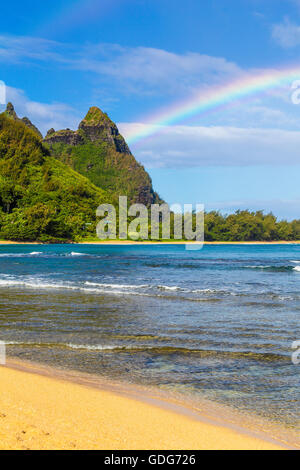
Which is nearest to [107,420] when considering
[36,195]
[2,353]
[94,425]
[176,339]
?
A: [94,425]

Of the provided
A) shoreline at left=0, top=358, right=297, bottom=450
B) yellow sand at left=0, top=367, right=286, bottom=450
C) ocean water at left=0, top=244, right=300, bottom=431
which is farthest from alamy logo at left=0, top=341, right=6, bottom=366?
yellow sand at left=0, top=367, right=286, bottom=450

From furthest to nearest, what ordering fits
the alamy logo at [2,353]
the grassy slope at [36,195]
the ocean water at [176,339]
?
1. the grassy slope at [36,195]
2. the alamy logo at [2,353]
3. the ocean water at [176,339]

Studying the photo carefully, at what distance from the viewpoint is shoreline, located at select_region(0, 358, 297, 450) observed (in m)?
4.80

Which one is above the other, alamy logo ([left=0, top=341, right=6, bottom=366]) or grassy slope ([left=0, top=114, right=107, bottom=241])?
grassy slope ([left=0, top=114, right=107, bottom=241])

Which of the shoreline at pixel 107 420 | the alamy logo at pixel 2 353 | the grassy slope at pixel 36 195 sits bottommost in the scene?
the alamy logo at pixel 2 353

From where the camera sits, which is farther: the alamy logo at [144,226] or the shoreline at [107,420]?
the alamy logo at [144,226]

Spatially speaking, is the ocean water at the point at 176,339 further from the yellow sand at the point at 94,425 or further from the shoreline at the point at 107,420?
the yellow sand at the point at 94,425

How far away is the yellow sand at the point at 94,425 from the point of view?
4.75 m

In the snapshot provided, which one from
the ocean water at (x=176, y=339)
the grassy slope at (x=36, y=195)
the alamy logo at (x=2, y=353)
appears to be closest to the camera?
the ocean water at (x=176, y=339)

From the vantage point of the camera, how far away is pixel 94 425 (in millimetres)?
5309

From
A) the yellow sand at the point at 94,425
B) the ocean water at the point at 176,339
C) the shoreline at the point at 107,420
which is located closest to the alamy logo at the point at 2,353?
the ocean water at the point at 176,339

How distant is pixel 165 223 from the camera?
171500 mm

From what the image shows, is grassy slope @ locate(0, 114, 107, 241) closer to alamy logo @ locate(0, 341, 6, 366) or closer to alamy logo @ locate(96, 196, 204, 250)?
alamy logo @ locate(96, 196, 204, 250)
